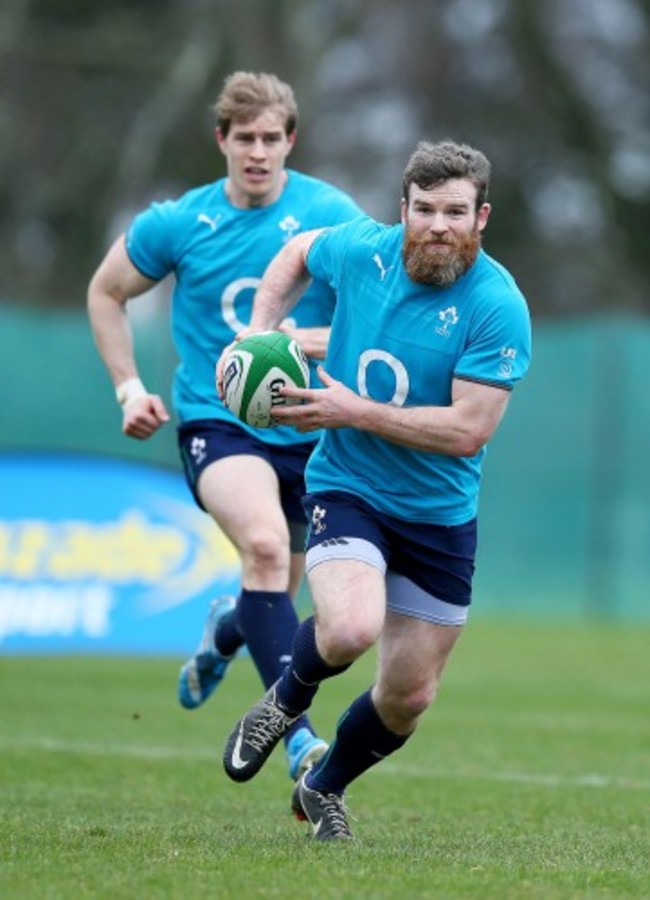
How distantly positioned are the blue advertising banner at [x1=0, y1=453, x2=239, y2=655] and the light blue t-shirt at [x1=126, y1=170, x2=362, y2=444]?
649 centimetres

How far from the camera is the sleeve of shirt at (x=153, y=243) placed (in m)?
9.15

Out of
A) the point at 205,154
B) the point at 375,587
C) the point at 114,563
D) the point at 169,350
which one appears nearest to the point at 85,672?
the point at 114,563

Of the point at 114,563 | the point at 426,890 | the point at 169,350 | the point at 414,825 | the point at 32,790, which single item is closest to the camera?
the point at 426,890

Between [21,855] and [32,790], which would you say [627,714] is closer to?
[32,790]

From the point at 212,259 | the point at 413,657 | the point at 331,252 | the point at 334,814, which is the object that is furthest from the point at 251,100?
the point at 334,814

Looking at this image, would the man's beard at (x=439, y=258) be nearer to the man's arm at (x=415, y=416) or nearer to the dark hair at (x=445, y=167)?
the dark hair at (x=445, y=167)

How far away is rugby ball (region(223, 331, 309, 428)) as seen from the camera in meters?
7.18

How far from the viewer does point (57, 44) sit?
33.0m

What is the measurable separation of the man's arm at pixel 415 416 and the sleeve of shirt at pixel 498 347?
3 centimetres

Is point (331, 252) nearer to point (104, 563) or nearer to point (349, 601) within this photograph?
point (349, 601)

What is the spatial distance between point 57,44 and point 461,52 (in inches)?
245

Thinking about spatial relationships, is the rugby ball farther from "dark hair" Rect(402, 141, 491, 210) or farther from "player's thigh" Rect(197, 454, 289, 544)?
"player's thigh" Rect(197, 454, 289, 544)

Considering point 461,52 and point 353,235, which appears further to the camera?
point 461,52

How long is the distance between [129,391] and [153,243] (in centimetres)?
60
